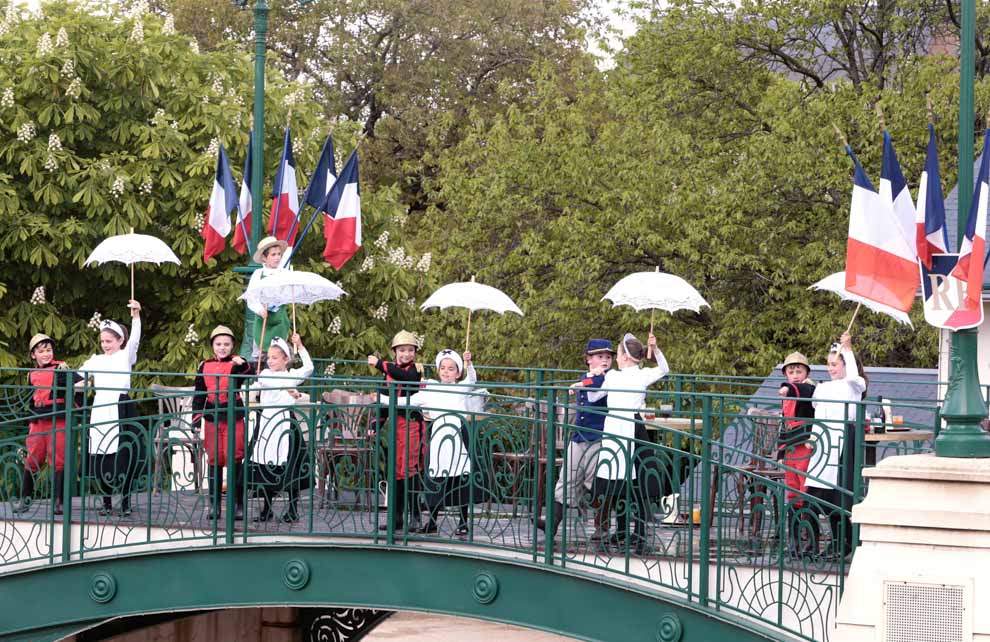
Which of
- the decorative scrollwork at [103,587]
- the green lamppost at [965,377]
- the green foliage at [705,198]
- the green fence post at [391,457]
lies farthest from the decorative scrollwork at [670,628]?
the green foliage at [705,198]

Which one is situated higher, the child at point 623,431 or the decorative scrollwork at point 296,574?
the child at point 623,431

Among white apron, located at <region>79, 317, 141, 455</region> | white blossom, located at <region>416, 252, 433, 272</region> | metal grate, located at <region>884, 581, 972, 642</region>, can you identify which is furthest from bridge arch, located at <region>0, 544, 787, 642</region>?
white blossom, located at <region>416, 252, 433, 272</region>

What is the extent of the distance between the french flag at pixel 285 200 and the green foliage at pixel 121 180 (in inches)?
223

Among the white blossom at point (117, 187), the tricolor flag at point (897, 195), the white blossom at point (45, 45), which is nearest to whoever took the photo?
the tricolor flag at point (897, 195)

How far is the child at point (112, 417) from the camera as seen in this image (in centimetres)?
1348

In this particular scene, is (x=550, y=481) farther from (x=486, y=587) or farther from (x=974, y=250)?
(x=974, y=250)

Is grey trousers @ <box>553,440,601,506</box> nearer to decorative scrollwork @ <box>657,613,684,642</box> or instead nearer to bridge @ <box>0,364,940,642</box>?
bridge @ <box>0,364,940,642</box>

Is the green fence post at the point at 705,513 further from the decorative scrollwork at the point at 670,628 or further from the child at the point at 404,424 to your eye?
the child at the point at 404,424

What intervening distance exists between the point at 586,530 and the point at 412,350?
2.09 m

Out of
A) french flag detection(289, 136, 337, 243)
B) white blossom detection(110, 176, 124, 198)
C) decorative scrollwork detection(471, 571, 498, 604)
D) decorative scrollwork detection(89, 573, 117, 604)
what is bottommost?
decorative scrollwork detection(89, 573, 117, 604)

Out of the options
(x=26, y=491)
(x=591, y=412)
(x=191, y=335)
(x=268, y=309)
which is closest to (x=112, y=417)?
(x=26, y=491)

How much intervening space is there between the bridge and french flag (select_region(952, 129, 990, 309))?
4.43 ft

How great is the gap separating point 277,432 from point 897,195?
5.53 m

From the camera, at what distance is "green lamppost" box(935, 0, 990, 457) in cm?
936
